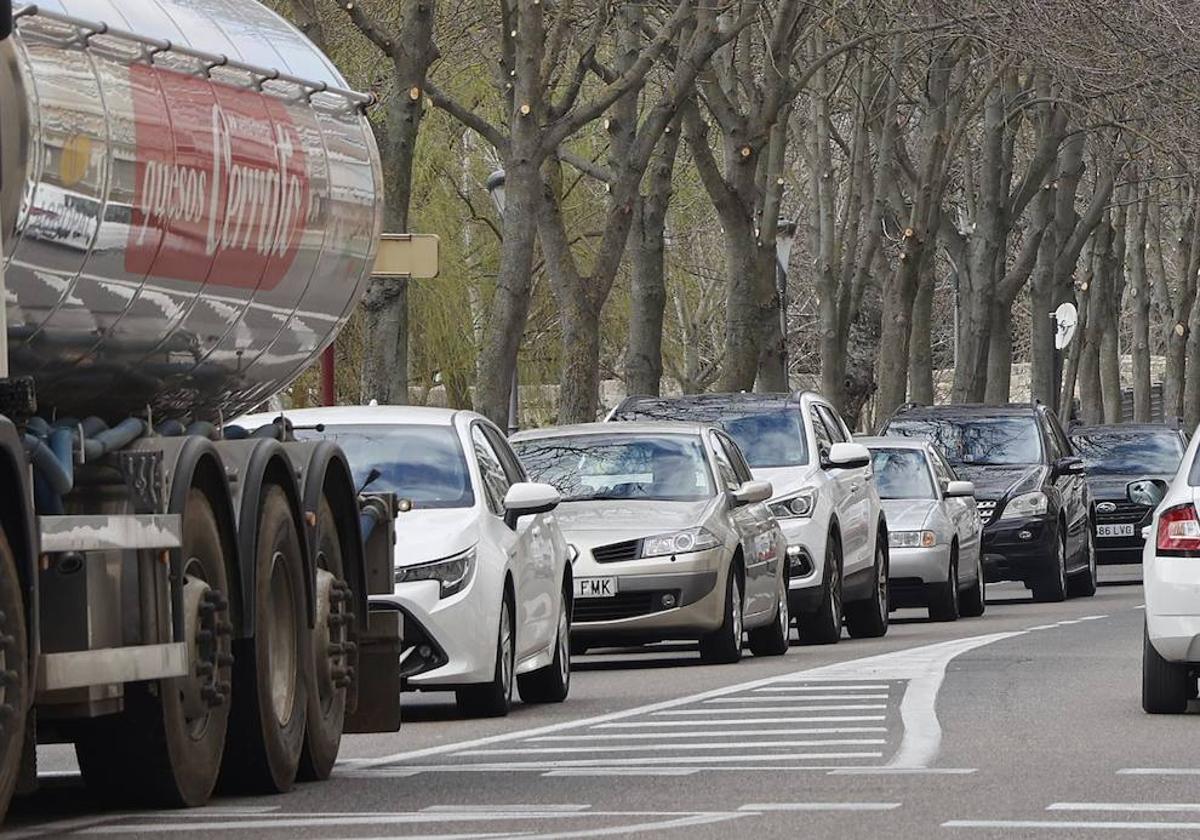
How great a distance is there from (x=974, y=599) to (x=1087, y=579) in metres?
3.78

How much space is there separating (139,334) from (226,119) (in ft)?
3.03

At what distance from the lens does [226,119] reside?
11.4m

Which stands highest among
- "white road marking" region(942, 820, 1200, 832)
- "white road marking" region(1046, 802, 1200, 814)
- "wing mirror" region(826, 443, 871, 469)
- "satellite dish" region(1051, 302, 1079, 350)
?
"satellite dish" region(1051, 302, 1079, 350)

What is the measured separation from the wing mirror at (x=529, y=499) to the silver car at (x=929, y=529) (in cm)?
1207

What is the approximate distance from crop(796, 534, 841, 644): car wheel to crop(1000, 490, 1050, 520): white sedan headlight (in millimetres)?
7044

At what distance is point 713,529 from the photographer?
20406 mm

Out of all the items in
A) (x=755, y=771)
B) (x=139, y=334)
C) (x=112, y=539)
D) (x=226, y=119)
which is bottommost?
(x=755, y=771)

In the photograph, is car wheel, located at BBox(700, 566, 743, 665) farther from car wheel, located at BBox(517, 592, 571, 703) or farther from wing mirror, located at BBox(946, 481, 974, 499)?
wing mirror, located at BBox(946, 481, 974, 499)

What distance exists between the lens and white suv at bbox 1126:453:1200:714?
47.4 ft

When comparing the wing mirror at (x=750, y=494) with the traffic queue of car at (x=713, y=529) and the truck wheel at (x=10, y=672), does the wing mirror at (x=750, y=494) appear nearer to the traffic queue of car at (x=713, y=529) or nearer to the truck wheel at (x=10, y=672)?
the traffic queue of car at (x=713, y=529)

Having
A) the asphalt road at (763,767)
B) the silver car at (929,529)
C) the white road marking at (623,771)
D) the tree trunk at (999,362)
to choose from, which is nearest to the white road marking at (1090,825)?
the asphalt road at (763,767)

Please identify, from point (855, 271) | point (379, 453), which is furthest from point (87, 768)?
point (855, 271)

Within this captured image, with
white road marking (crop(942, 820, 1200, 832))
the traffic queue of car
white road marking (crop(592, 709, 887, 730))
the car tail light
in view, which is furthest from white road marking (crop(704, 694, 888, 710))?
white road marking (crop(942, 820, 1200, 832))

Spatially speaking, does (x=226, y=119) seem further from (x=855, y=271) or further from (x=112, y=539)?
(x=855, y=271)
